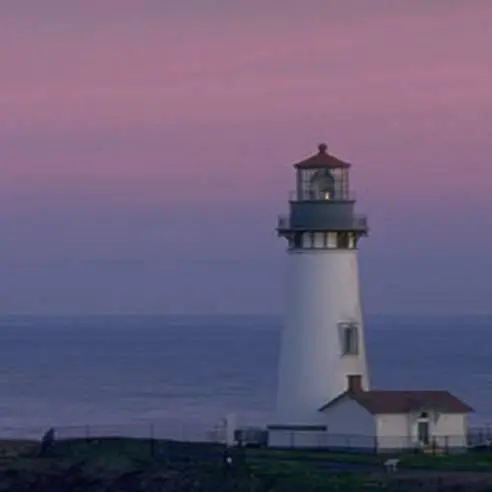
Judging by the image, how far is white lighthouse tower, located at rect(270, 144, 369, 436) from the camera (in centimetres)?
A: 4591

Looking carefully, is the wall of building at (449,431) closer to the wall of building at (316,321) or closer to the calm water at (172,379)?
the wall of building at (316,321)

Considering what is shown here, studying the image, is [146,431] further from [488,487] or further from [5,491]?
[488,487]

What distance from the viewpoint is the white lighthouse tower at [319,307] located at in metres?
45.9

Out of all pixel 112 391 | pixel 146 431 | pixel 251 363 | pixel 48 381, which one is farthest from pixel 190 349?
pixel 146 431

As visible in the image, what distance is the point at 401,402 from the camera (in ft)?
149

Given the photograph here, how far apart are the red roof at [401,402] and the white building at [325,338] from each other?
0.02 m

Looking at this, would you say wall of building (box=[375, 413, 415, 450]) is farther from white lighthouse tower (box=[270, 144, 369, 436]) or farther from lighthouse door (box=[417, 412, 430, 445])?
white lighthouse tower (box=[270, 144, 369, 436])

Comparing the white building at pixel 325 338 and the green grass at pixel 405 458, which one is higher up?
the white building at pixel 325 338

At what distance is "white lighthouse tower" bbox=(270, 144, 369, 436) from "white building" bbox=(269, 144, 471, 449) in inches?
0.8

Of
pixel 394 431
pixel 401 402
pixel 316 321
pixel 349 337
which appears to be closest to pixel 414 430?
pixel 394 431

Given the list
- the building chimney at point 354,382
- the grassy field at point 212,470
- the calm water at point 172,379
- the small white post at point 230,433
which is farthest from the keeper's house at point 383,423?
the calm water at point 172,379

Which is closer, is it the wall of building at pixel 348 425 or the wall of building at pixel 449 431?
the wall of building at pixel 348 425

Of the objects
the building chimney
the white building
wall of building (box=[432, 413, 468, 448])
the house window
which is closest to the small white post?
the white building

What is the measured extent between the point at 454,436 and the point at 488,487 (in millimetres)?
6508
